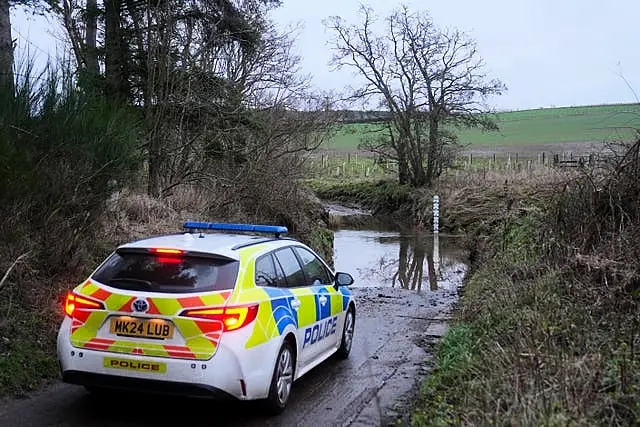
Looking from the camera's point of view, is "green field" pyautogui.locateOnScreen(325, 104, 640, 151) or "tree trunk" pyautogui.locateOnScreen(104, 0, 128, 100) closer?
"tree trunk" pyautogui.locateOnScreen(104, 0, 128, 100)

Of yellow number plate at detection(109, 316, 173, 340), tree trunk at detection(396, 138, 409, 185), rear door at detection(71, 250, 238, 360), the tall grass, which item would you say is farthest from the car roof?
tree trunk at detection(396, 138, 409, 185)

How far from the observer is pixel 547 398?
4520 mm

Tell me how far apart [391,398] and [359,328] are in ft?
13.8

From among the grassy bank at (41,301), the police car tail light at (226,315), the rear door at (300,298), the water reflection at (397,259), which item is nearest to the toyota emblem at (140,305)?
the police car tail light at (226,315)

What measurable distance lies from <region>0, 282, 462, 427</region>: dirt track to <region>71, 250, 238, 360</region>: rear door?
0.78 meters

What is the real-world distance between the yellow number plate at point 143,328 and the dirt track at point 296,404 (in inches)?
32.7

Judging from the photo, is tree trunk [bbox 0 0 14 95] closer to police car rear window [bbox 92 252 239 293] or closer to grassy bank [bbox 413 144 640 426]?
police car rear window [bbox 92 252 239 293]

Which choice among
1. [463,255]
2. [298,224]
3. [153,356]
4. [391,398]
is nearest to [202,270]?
[153,356]

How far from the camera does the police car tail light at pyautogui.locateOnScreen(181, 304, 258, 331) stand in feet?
18.2

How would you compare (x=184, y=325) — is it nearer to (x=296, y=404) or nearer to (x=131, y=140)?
(x=296, y=404)

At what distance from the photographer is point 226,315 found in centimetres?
558

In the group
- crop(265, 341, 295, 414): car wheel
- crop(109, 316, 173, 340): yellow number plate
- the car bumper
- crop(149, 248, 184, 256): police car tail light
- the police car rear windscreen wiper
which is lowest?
crop(265, 341, 295, 414): car wheel

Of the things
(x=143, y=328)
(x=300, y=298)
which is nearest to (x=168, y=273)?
(x=143, y=328)

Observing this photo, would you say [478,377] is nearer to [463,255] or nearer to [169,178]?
[169,178]
